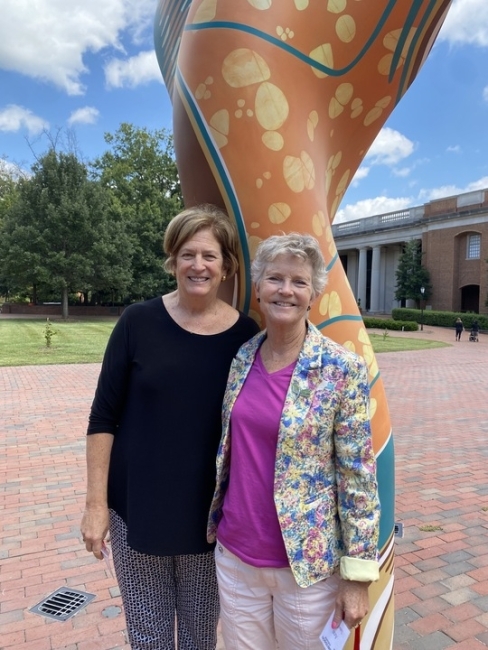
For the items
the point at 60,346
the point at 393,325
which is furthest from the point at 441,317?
the point at 60,346

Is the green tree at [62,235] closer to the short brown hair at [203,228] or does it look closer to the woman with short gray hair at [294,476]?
the short brown hair at [203,228]

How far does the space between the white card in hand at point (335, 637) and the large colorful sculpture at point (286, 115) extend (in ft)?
1.13

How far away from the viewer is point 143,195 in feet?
113

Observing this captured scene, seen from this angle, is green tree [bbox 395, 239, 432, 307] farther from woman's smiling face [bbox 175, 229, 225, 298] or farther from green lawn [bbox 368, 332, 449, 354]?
woman's smiling face [bbox 175, 229, 225, 298]

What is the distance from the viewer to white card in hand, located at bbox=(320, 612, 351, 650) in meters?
1.38

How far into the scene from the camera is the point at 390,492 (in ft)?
6.06

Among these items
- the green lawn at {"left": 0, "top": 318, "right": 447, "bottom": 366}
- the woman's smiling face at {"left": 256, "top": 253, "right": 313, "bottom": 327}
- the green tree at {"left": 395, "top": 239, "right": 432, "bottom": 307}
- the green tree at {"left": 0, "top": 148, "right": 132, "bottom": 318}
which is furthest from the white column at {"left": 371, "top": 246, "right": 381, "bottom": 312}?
the woman's smiling face at {"left": 256, "top": 253, "right": 313, "bottom": 327}

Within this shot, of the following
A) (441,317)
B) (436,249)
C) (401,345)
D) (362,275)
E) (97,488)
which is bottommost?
(401,345)

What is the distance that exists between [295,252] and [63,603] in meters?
2.55

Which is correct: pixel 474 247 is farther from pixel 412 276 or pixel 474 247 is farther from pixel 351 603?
pixel 351 603

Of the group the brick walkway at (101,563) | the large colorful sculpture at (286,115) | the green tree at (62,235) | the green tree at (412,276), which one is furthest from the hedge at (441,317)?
the large colorful sculpture at (286,115)

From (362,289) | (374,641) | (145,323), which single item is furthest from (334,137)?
(362,289)

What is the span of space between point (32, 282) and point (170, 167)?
13267mm

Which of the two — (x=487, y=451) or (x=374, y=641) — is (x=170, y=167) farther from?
(x=374, y=641)
